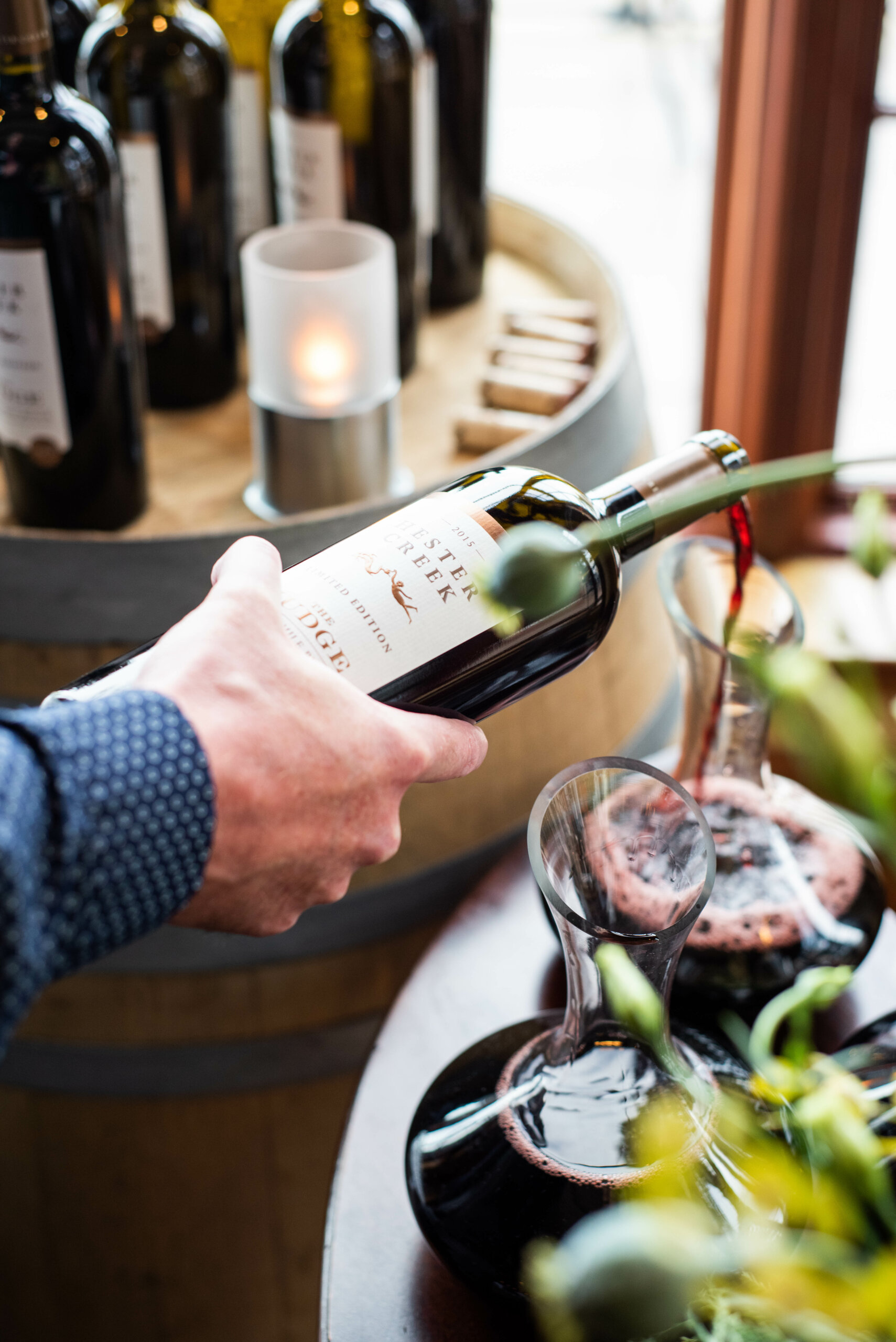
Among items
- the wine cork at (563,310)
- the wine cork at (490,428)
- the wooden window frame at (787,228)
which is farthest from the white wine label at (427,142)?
the wooden window frame at (787,228)

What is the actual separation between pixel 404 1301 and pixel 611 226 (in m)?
3.22

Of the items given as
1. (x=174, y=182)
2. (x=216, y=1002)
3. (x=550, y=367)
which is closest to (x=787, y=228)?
(x=550, y=367)

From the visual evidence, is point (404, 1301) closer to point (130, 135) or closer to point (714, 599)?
point (714, 599)

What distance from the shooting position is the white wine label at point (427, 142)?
1.06m

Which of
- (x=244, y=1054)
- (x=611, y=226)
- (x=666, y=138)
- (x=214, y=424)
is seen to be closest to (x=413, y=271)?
(x=214, y=424)

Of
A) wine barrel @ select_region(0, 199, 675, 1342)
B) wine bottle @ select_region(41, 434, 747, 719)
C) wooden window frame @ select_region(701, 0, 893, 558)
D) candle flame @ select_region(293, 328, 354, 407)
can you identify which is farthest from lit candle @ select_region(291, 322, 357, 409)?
wooden window frame @ select_region(701, 0, 893, 558)

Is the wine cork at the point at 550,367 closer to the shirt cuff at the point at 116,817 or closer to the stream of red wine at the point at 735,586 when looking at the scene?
the stream of red wine at the point at 735,586

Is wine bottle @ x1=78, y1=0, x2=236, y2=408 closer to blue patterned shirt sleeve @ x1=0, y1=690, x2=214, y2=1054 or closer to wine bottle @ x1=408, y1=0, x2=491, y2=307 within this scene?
wine bottle @ x1=408, y1=0, x2=491, y2=307

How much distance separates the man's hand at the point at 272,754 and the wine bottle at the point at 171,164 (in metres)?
0.54

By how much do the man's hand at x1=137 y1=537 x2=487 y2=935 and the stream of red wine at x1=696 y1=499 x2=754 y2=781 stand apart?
225 millimetres

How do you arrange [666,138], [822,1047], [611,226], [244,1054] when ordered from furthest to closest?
1. [666,138]
2. [611,226]
3. [244,1054]
4. [822,1047]

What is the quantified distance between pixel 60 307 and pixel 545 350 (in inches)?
17.4

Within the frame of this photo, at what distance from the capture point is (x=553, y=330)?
1116 mm

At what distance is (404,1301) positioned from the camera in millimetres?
579
